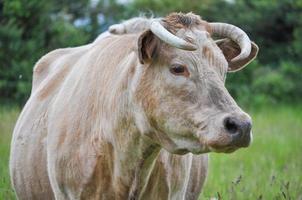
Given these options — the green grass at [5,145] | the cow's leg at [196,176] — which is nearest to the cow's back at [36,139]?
the green grass at [5,145]

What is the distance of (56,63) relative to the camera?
7.88m

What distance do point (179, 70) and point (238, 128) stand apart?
636 millimetres

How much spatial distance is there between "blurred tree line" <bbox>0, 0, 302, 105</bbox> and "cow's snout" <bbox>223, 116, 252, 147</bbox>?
9.76 metres

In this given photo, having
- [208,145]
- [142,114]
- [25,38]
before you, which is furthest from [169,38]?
[25,38]

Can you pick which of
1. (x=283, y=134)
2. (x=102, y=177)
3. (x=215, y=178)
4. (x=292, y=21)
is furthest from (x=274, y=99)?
(x=102, y=177)

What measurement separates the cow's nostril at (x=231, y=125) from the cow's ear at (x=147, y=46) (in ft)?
2.57

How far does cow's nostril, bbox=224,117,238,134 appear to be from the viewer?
17.1 feet

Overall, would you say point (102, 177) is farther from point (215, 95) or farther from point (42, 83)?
point (42, 83)

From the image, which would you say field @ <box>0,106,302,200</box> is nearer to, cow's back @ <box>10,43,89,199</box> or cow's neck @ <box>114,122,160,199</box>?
cow's back @ <box>10,43,89,199</box>

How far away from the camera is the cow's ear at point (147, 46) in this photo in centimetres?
570

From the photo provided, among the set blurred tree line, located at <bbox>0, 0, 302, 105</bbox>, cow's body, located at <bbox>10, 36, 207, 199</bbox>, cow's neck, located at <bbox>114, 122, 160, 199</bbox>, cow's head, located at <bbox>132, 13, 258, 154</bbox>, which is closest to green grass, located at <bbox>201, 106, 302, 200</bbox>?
cow's body, located at <bbox>10, 36, 207, 199</bbox>

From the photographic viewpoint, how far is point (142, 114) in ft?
18.9

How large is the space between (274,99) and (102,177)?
14388 mm

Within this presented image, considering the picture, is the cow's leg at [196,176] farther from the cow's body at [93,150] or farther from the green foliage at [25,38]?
the green foliage at [25,38]
